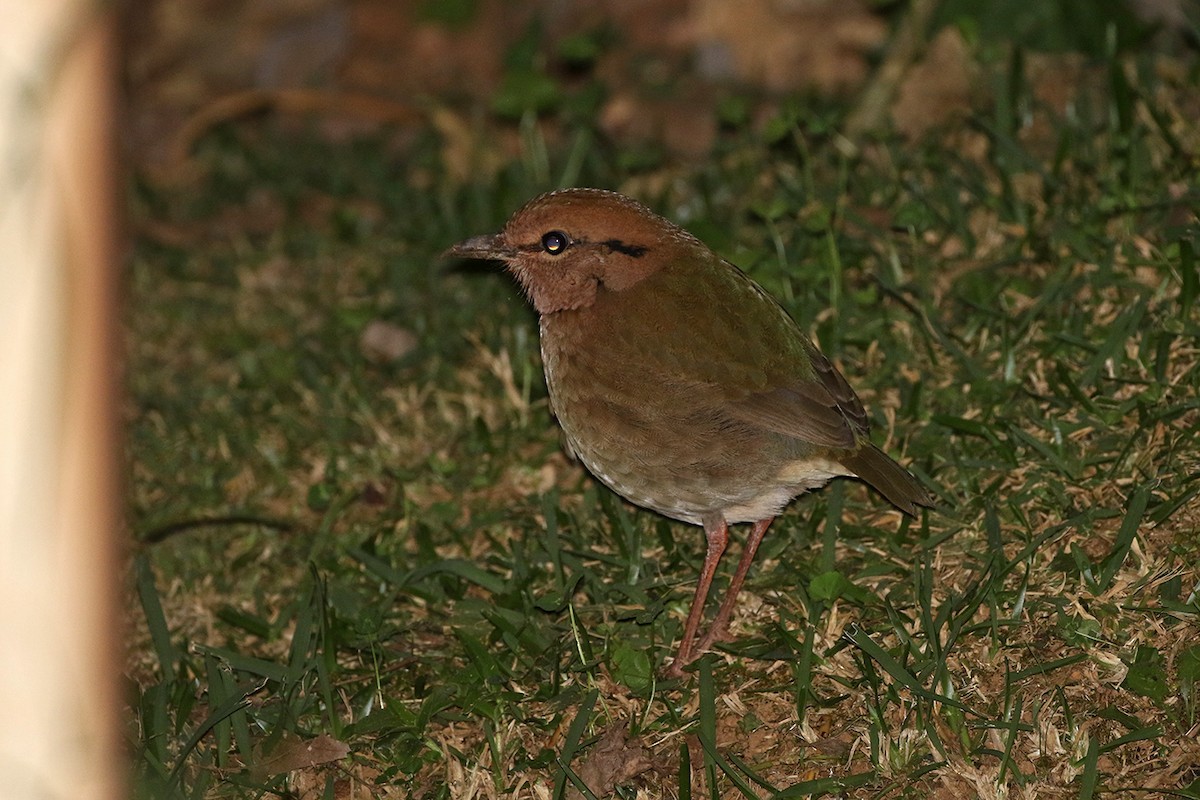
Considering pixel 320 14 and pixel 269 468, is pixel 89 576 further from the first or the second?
pixel 320 14

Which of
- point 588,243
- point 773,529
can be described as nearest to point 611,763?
point 773,529

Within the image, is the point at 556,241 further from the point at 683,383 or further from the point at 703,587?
the point at 703,587

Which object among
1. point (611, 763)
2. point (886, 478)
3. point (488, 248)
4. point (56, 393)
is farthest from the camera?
point (488, 248)

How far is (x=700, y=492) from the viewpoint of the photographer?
413 centimetres

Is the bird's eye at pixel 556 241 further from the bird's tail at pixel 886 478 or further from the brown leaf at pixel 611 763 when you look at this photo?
the brown leaf at pixel 611 763

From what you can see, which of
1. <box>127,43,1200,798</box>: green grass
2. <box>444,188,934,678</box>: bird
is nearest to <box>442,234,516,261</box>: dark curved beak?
<box>444,188,934,678</box>: bird

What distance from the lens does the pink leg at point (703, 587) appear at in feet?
13.3

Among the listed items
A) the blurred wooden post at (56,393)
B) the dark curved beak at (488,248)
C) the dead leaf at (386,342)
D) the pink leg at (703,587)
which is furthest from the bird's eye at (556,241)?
the blurred wooden post at (56,393)

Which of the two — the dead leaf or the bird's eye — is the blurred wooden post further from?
the dead leaf

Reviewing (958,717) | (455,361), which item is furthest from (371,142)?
(958,717)

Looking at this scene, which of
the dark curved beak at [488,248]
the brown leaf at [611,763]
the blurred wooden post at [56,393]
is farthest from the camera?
the dark curved beak at [488,248]

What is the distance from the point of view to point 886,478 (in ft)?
13.4

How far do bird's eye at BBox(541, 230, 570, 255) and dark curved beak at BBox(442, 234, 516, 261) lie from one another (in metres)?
0.14

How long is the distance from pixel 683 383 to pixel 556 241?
64 centimetres
